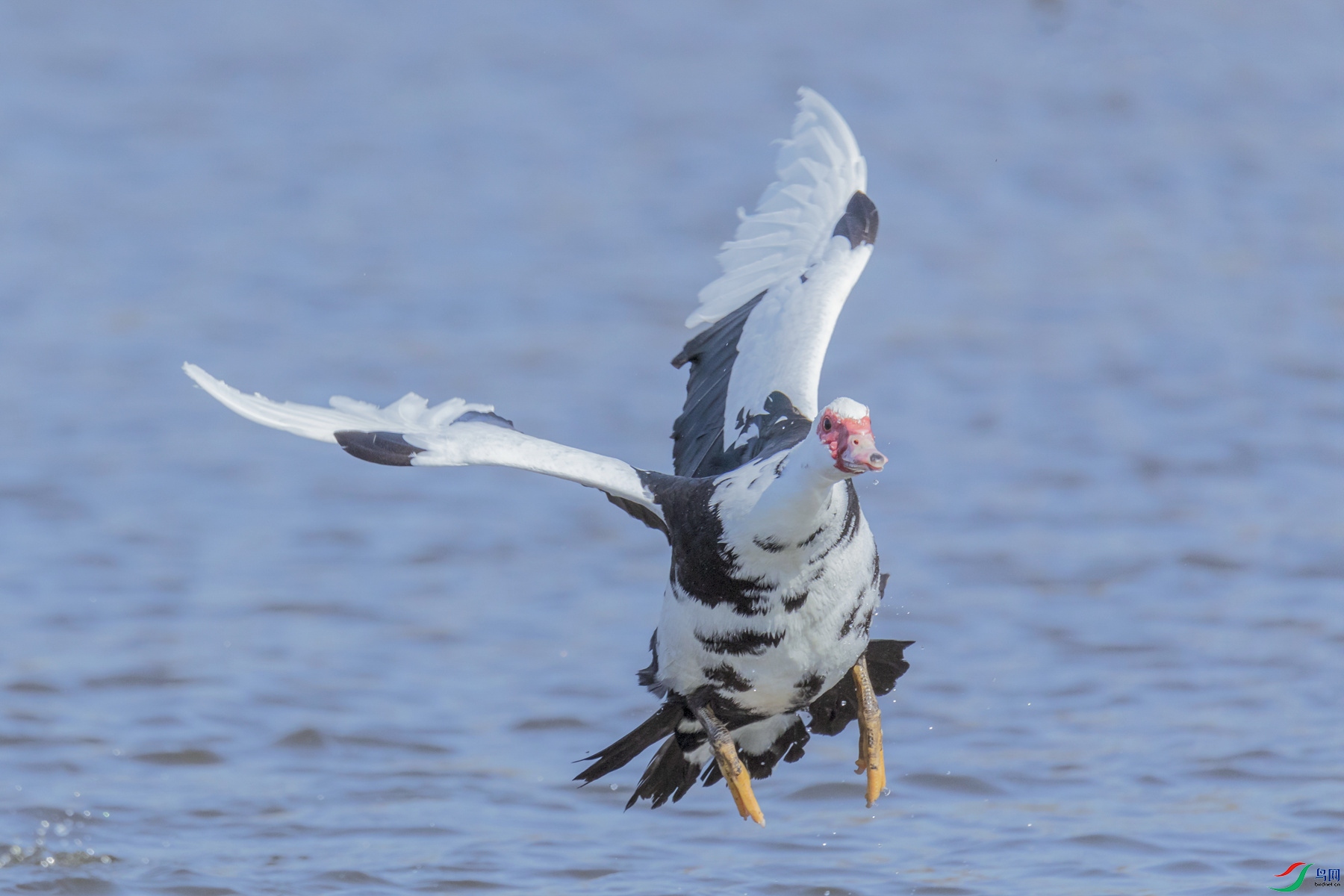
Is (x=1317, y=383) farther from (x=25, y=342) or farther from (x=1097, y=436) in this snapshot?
(x=25, y=342)

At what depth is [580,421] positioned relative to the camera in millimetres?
11141

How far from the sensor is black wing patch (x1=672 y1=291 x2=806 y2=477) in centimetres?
611

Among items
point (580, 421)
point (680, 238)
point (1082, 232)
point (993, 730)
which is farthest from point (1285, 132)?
point (993, 730)

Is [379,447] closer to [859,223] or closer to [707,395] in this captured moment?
[707,395]

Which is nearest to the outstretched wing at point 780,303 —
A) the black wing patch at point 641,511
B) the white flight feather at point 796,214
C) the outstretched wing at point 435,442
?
the white flight feather at point 796,214

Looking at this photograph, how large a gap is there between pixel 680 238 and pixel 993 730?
687 centimetres

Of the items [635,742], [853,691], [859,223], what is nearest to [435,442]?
[635,742]

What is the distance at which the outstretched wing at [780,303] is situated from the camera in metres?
6.45

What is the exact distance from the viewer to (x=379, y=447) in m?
5.76

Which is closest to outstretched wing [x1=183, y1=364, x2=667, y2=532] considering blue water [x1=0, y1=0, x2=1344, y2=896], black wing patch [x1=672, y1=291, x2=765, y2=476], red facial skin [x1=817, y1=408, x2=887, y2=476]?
black wing patch [x1=672, y1=291, x2=765, y2=476]

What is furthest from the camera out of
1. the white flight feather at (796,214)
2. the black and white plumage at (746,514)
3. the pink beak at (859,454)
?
the white flight feather at (796,214)

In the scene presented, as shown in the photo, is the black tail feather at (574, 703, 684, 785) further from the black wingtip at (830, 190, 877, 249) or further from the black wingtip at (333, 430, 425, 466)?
the black wingtip at (830, 190, 877, 249)

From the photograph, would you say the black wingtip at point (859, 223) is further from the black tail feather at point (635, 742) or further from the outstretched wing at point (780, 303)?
the black tail feather at point (635, 742)

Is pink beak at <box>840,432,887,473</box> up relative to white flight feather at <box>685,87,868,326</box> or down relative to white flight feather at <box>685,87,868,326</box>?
down
